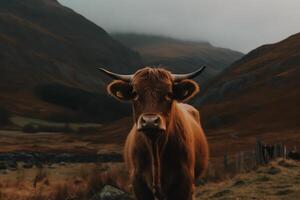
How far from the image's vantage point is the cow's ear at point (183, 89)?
30.9 ft

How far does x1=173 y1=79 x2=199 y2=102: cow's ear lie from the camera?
30.9 feet

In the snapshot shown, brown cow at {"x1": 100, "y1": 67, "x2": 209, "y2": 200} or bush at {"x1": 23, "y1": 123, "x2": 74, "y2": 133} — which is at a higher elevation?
bush at {"x1": 23, "y1": 123, "x2": 74, "y2": 133}

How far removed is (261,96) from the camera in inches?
4218

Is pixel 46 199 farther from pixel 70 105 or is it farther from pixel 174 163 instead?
pixel 70 105

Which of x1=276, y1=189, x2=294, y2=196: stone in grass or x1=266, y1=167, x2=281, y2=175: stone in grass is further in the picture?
x1=266, y1=167, x2=281, y2=175: stone in grass

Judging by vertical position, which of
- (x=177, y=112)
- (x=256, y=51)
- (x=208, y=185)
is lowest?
(x=208, y=185)

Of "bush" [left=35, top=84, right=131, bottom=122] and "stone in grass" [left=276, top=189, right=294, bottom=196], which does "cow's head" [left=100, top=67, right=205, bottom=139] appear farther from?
"bush" [left=35, top=84, right=131, bottom=122]

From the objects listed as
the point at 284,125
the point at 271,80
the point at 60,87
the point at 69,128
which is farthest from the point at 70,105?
the point at 284,125

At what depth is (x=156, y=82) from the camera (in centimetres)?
909

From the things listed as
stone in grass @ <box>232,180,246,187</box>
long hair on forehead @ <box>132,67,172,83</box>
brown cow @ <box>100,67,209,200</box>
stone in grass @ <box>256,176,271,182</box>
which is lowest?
stone in grass @ <box>232,180,246,187</box>

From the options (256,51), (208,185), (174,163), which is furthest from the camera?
(256,51)

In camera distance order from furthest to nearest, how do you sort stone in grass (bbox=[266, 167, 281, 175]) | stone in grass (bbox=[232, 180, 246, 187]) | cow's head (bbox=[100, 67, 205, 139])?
stone in grass (bbox=[266, 167, 281, 175])
stone in grass (bbox=[232, 180, 246, 187])
cow's head (bbox=[100, 67, 205, 139])

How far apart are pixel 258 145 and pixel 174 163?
20617 mm

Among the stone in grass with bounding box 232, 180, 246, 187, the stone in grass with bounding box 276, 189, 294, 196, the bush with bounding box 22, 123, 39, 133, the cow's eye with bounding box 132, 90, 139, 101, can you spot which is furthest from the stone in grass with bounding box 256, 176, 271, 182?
the bush with bounding box 22, 123, 39, 133
